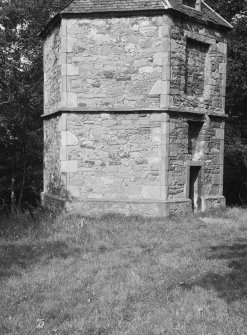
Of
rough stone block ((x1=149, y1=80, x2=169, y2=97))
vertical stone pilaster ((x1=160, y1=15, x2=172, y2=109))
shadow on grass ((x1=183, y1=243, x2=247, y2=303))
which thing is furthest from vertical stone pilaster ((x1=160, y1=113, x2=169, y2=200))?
shadow on grass ((x1=183, y1=243, x2=247, y2=303))

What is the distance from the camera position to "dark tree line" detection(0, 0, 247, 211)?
1809 centimetres

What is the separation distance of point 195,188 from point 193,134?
1.78 m

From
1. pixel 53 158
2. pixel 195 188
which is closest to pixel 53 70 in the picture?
pixel 53 158

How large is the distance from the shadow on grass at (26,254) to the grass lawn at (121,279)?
2cm

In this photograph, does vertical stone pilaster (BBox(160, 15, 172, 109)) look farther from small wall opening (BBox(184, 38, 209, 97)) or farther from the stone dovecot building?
small wall opening (BBox(184, 38, 209, 97))

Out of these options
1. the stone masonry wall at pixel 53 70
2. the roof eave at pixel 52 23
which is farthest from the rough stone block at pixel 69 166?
the roof eave at pixel 52 23

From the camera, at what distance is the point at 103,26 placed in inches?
472

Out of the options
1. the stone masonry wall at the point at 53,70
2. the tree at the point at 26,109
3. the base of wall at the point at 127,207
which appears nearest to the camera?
the base of wall at the point at 127,207

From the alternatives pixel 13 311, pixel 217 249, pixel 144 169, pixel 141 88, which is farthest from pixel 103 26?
pixel 13 311

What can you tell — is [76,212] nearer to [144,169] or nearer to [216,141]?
[144,169]

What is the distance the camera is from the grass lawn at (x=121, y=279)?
4.69 metres

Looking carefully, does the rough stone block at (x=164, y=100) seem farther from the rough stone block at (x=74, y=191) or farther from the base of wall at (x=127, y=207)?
the rough stone block at (x=74, y=191)

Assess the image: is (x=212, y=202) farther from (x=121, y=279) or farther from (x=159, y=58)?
(x=121, y=279)

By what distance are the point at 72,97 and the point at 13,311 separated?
26.6 feet
